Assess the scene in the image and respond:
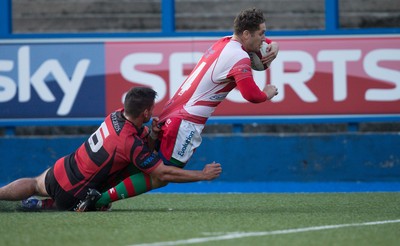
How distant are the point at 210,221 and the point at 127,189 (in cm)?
110

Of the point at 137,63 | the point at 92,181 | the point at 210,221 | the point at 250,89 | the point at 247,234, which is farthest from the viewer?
the point at 137,63

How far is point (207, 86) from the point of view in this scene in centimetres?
817

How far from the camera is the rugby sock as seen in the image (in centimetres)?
804

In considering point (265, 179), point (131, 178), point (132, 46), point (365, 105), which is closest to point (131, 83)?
point (132, 46)

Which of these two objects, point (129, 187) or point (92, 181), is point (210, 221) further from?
point (92, 181)

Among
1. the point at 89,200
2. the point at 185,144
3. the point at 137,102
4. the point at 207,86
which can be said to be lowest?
the point at 89,200

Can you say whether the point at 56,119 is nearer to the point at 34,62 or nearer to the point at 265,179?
the point at 34,62

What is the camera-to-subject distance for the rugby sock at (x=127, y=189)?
8.04m

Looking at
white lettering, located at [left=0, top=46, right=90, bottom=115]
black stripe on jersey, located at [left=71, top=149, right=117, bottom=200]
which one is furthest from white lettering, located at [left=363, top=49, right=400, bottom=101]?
black stripe on jersey, located at [left=71, top=149, right=117, bottom=200]

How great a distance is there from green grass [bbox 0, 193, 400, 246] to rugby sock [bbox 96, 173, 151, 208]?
0.56ft

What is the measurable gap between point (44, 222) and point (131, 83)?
5.20 metres

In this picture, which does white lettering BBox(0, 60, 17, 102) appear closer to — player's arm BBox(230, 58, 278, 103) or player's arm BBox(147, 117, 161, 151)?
player's arm BBox(147, 117, 161, 151)

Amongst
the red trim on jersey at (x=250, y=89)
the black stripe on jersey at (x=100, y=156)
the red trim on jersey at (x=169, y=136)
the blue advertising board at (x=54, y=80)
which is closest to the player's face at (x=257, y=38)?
the red trim on jersey at (x=250, y=89)

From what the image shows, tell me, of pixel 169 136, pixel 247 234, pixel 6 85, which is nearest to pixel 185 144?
pixel 169 136
